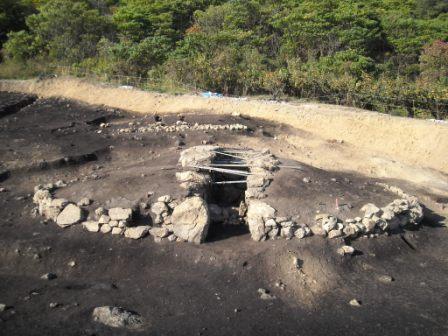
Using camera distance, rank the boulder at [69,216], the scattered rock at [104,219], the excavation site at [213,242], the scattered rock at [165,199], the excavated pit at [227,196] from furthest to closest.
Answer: the excavated pit at [227,196] < the scattered rock at [165,199] < the boulder at [69,216] < the scattered rock at [104,219] < the excavation site at [213,242]

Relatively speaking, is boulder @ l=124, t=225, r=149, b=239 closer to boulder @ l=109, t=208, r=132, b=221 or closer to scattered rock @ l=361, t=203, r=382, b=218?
boulder @ l=109, t=208, r=132, b=221

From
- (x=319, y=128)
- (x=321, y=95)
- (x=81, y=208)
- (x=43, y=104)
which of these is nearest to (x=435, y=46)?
(x=321, y=95)

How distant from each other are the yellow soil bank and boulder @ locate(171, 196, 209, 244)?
768 centimetres

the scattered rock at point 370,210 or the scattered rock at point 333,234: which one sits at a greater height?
the scattered rock at point 370,210

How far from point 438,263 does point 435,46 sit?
23.4 meters

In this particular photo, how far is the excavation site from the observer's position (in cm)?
830

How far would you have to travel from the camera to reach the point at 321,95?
24.7m

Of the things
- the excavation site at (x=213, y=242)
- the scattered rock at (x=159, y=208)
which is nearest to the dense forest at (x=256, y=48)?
the excavation site at (x=213, y=242)

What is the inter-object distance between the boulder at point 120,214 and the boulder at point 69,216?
2.78 feet

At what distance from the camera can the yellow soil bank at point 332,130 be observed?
1727 centimetres

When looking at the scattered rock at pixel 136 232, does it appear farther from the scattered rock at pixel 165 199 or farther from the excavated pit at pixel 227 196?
the excavated pit at pixel 227 196

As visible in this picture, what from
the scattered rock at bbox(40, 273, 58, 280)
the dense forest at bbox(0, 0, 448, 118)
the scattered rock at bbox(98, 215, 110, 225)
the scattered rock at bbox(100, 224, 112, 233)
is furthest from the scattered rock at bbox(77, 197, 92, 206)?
the dense forest at bbox(0, 0, 448, 118)

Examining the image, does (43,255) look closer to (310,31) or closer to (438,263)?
(438,263)

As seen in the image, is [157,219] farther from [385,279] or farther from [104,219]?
[385,279]
